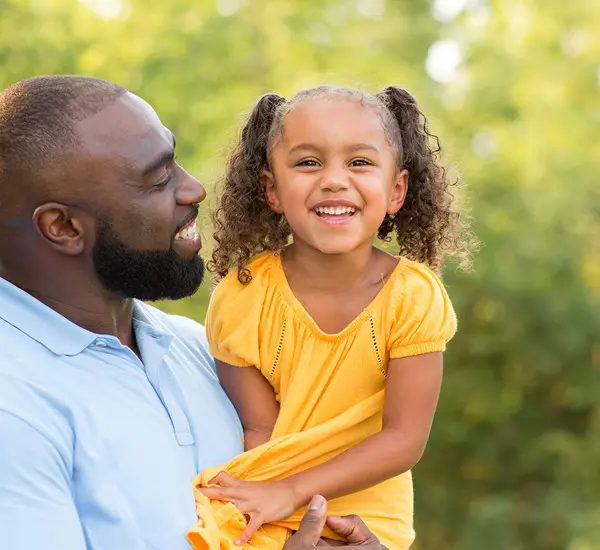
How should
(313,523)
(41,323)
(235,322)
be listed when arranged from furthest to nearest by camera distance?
(235,322) → (313,523) → (41,323)

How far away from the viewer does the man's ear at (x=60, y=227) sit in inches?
95.0

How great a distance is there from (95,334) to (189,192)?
1.29ft

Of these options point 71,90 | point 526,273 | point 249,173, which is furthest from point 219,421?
point 526,273

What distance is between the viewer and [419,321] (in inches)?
101

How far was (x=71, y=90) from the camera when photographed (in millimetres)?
2461

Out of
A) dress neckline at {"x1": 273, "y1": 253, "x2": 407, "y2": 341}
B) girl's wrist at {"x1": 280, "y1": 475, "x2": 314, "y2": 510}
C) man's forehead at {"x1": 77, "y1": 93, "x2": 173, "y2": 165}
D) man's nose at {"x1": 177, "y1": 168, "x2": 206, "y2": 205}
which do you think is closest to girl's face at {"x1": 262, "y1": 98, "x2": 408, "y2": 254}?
dress neckline at {"x1": 273, "y1": 253, "x2": 407, "y2": 341}

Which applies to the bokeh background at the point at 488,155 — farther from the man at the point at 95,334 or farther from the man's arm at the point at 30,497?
the man's arm at the point at 30,497

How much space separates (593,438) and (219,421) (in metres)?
8.69

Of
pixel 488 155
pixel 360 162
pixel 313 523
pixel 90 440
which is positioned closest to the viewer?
pixel 90 440

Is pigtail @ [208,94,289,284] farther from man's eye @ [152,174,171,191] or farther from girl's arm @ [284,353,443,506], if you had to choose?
girl's arm @ [284,353,443,506]

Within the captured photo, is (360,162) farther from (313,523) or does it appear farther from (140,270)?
(313,523)

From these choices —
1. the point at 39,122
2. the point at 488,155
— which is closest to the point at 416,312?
the point at 39,122

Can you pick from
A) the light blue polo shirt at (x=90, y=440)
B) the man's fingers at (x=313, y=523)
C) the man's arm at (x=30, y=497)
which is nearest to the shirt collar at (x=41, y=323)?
the light blue polo shirt at (x=90, y=440)

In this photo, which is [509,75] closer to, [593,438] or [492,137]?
[492,137]
